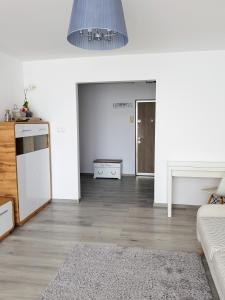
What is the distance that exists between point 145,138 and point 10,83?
3.82 meters

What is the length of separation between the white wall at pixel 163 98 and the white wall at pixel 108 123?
8.21 ft

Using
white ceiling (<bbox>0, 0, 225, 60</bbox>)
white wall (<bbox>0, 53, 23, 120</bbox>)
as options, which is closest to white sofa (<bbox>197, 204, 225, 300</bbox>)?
white ceiling (<bbox>0, 0, 225, 60</bbox>)

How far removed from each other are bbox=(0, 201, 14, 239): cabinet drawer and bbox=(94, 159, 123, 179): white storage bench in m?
3.48

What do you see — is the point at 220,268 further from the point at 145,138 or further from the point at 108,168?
the point at 145,138

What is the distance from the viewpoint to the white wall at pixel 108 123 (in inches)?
268

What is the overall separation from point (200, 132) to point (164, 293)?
2.64 metres

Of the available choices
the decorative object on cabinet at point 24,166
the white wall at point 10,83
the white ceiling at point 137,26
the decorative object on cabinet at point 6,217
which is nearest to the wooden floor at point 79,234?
the decorative object on cabinet at point 6,217

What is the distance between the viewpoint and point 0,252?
115 inches

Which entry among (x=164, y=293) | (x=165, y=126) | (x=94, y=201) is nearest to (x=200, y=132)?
(x=165, y=126)

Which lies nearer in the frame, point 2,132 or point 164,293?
point 164,293

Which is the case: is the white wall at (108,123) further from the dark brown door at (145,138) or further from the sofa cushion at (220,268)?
the sofa cushion at (220,268)

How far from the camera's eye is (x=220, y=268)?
1.83 meters

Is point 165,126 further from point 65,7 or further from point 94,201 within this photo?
point 65,7

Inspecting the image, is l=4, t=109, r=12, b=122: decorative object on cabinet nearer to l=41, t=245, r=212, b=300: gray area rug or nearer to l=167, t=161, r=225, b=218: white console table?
l=41, t=245, r=212, b=300: gray area rug
